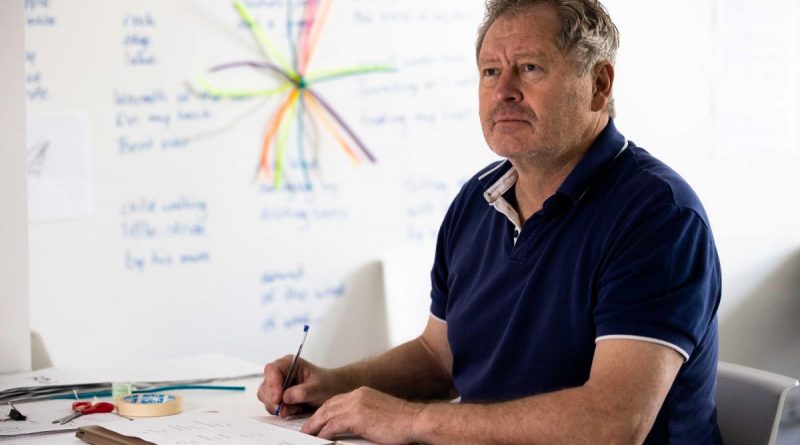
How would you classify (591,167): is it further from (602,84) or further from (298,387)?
(298,387)

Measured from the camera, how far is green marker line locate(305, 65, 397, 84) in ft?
10.6

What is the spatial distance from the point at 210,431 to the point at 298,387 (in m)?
0.25

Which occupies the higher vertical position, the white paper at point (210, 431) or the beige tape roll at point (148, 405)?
the white paper at point (210, 431)

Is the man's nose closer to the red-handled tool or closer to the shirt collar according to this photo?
the shirt collar

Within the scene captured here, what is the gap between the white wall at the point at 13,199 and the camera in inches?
82.9

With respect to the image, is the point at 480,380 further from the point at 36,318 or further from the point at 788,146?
the point at 788,146

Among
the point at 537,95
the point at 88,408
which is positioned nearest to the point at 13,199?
the point at 88,408

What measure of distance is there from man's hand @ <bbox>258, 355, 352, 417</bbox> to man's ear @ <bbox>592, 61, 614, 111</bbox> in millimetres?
684

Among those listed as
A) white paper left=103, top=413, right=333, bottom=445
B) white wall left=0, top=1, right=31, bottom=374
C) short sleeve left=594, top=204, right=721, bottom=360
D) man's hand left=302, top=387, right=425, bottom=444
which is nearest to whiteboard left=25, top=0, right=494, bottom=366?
white wall left=0, top=1, right=31, bottom=374

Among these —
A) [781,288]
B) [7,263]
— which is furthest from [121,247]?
[781,288]

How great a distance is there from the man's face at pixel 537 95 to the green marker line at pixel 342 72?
1.52m

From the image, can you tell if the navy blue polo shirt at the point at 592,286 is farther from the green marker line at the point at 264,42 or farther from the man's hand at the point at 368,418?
the green marker line at the point at 264,42

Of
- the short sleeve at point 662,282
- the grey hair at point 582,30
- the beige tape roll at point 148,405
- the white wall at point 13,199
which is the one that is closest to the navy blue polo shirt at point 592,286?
the short sleeve at point 662,282

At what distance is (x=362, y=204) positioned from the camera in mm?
3381
